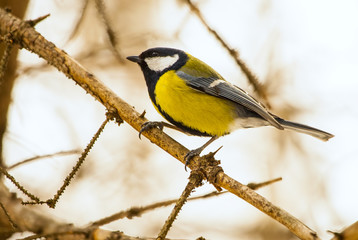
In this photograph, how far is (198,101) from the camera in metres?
2.58

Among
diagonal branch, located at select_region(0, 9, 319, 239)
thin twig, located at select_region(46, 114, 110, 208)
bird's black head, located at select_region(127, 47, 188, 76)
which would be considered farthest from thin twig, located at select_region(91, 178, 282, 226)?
bird's black head, located at select_region(127, 47, 188, 76)

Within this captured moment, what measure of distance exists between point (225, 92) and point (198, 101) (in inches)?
9.0

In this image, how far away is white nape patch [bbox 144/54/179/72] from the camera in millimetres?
2771

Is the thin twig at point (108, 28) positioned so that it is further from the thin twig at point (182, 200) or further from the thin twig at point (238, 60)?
the thin twig at point (182, 200)

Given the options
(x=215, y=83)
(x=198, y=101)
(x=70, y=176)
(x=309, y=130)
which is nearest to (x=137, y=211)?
(x=70, y=176)

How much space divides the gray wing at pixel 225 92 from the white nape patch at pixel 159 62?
15 centimetres

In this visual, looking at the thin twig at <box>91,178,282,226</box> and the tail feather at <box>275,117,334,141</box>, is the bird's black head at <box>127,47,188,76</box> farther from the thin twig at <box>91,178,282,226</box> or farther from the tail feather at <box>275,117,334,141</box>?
the thin twig at <box>91,178,282,226</box>

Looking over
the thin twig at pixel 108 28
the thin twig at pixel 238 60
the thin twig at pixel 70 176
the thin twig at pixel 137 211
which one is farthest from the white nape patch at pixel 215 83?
the thin twig at pixel 70 176

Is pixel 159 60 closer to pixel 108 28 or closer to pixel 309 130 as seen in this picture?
pixel 108 28

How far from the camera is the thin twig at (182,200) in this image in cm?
131

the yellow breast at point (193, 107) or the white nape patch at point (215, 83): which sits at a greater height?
the white nape patch at point (215, 83)

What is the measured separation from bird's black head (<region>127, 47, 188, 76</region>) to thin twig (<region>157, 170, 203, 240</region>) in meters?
1.12

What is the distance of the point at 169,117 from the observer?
8.45ft

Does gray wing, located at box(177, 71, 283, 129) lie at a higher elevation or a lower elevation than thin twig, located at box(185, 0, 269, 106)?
higher
